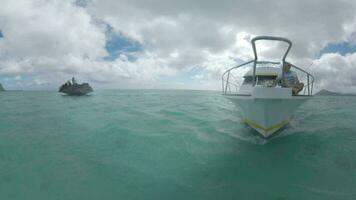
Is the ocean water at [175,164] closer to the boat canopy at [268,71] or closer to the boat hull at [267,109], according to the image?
the boat hull at [267,109]

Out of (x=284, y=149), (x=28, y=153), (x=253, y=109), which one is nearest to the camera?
(x=28, y=153)

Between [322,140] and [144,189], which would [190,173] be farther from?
[322,140]

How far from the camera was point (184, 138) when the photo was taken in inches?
346

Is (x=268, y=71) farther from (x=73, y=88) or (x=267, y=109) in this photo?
(x=73, y=88)

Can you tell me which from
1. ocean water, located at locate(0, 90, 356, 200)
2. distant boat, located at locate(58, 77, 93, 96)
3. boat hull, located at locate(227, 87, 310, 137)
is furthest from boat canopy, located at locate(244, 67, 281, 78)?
distant boat, located at locate(58, 77, 93, 96)

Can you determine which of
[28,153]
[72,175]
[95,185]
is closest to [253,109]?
[95,185]

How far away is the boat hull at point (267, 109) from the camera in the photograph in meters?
7.53

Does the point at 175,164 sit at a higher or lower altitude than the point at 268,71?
lower

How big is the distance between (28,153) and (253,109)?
8986mm

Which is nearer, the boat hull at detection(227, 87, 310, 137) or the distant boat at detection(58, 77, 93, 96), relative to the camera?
the boat hull at detection(227, 87, 310, 137)

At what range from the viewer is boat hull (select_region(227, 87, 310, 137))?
24.7ft

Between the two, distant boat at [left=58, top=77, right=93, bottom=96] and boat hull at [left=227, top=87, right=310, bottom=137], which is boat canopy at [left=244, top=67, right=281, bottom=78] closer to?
boat hull at [left=227, top=87, right=310, bottom=137]

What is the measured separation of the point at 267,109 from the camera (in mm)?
7637

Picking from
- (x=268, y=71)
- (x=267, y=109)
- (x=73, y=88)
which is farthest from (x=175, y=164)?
(x=73, y=88)
